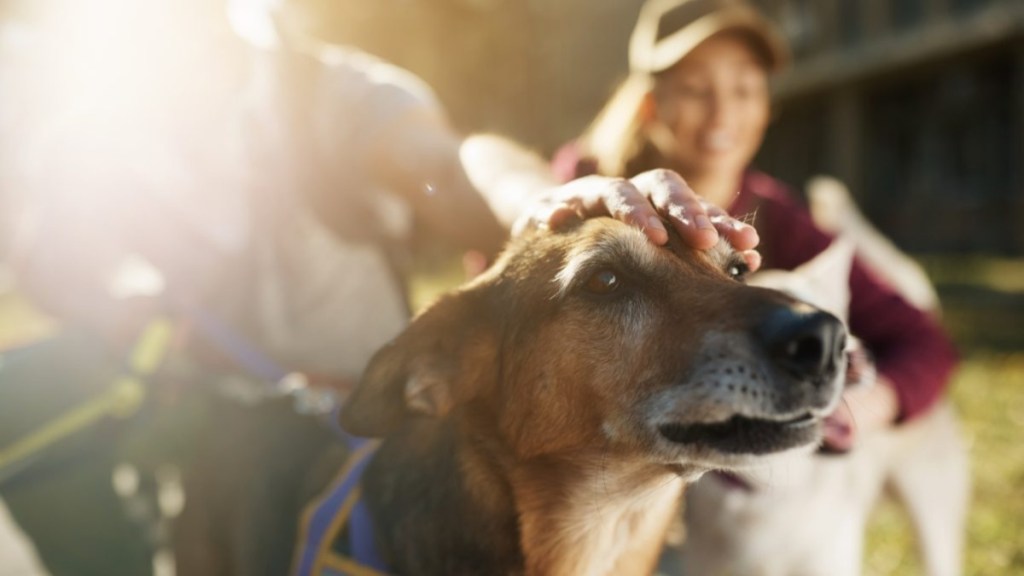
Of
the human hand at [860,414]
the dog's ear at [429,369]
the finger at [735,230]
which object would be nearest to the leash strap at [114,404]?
the dog's ear at [429,369]

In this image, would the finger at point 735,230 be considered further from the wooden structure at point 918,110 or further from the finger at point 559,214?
the wooden structure at point 918,110

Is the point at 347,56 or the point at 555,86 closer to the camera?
the point at 347,56

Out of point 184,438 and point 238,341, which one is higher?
point 238,341

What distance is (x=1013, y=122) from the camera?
419 inches

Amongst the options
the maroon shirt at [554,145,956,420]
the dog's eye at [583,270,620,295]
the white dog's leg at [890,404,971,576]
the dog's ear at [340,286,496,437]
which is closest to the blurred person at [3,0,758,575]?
the dog's ear at [340,286,496,437]

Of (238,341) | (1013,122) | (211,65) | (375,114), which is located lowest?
(1013,122)

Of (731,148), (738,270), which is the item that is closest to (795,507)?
(738,270)

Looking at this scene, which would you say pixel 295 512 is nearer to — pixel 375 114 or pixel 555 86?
pixel 375 114

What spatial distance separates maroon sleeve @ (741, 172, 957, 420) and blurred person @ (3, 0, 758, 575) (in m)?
0.99

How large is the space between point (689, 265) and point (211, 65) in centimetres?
183

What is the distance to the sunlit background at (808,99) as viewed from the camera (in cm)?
283

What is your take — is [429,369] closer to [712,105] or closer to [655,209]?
[655,209]

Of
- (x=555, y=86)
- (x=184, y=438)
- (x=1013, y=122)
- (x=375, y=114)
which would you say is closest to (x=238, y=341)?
(x=184, y=438)

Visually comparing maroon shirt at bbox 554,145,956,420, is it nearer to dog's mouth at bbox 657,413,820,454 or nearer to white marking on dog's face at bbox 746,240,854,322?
white marking on dog's face at bbox 746,240,854,322
